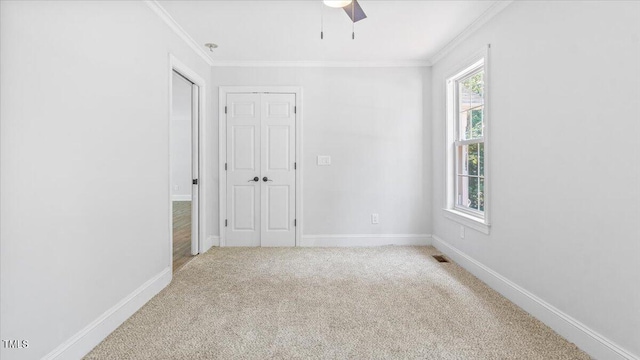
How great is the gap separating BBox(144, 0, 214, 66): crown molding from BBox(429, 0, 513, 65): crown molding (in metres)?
2.84

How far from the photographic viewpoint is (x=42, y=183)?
5.01 feet

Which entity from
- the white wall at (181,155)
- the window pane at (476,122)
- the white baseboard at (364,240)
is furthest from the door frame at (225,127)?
the white wall at (181,155)

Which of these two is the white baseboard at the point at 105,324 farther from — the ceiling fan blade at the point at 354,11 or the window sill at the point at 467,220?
the window sill at the point at 467,220

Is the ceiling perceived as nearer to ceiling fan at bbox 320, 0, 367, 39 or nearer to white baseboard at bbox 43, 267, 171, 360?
ceiling fan at bbox 320, 0, 367, 39

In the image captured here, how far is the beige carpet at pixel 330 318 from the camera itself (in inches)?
72.3

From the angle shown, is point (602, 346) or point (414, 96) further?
point (414, 96)

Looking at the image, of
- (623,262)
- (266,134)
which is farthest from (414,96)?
(623,262)

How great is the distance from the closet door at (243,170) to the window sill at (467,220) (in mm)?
2374

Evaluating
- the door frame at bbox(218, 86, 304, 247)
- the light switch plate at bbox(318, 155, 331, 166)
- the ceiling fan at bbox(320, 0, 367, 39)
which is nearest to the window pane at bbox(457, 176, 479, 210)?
the light switch plate at bbox(318, 155, 331, 166)

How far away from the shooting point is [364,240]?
4152 millimetres

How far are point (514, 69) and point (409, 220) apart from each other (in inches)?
88.3

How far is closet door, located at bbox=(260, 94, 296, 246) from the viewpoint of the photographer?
409 centimetres

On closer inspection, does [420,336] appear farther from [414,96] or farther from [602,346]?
Result: [414,96]

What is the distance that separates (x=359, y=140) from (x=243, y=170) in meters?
1.59
